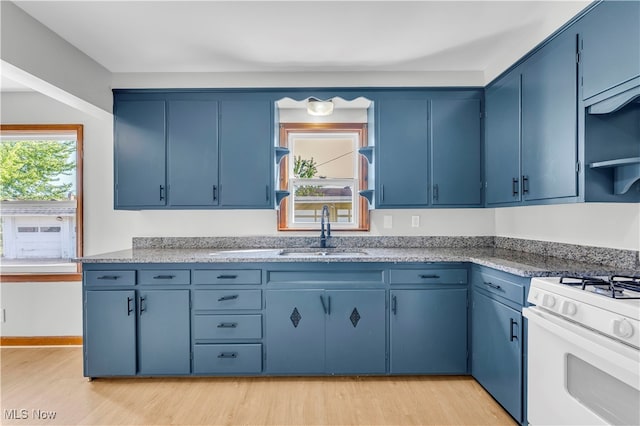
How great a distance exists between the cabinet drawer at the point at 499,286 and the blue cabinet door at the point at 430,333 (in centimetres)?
17

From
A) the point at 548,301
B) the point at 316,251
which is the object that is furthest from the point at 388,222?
the point at 548,301

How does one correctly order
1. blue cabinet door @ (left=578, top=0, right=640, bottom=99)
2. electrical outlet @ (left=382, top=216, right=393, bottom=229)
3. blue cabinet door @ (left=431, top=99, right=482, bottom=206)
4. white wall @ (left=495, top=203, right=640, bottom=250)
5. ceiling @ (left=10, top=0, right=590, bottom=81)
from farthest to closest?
electrical outlet @ (left=382, top=216, right=393, bottom=229) < blue cabinet door @ (left=431, top=99, right=482, bottom=206) < ceiling @ (left=10, top=0, right=590, bottom=81) < white wall @ (left=495, top=203, right=640, bottom=250) < blue cabinet door @ (left=578, top=0, right=640, bottom=99)

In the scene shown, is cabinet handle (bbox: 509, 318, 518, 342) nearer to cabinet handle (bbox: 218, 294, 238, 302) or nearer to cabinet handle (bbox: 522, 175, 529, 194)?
cabinet handle (bbox: 522, 175, 529, 194)

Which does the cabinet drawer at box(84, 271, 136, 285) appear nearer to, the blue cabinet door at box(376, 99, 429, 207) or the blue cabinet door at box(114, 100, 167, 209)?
the blue cabinet door at box(114, 100, 167, 209)

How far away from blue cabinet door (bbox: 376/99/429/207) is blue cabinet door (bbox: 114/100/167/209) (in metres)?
1.90

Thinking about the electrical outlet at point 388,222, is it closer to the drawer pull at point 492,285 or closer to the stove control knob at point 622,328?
the drawer pull at point 492,285

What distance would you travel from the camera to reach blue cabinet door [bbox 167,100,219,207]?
115 inches

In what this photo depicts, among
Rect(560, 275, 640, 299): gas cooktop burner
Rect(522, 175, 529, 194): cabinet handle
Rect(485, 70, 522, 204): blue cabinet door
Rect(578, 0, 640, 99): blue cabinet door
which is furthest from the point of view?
Rect(485, 70, 522, 204): blue cabinet door

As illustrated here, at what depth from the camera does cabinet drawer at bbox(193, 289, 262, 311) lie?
99.4 inches

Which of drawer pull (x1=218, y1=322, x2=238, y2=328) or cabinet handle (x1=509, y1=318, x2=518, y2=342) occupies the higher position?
cabinet handle (x1=509, y1=318, x2=518, y2=342)

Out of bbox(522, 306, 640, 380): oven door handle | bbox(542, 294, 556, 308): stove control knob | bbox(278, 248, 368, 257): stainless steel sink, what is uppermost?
bbox(278, 248, 368, 257): stainless steel sink

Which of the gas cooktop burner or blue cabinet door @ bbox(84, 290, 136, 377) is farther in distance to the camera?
blue cabinet door @ bbox(84, 290, 136, 377)

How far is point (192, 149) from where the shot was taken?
116 inches

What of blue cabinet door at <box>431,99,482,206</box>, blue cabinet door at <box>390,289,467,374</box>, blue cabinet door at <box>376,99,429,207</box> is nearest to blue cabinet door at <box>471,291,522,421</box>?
blue cabinet door at <box>390,289,467,374</box>
